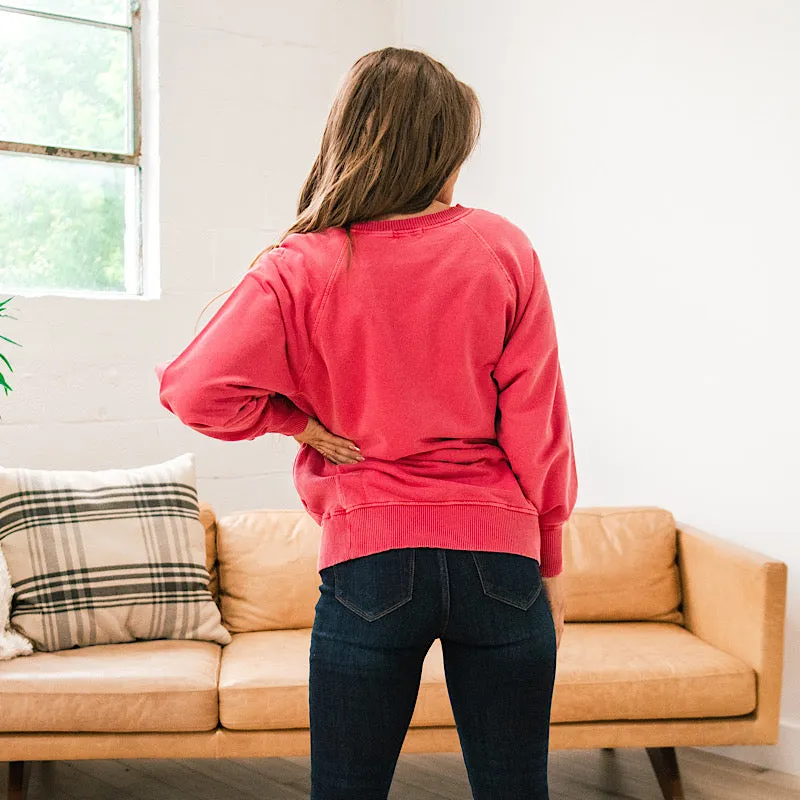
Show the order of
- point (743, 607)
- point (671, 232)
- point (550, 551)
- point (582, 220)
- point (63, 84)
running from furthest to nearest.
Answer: point (63, 84) → point (582, 220) → point (671, 232) → point (743, 607) → point (550, 551)

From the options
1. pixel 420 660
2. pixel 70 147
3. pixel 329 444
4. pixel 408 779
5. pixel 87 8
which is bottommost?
pixel 408 779

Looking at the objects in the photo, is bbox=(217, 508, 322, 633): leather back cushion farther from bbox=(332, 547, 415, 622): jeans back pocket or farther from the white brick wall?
bbox=(332, 547, 415, 622): jeans back pocket

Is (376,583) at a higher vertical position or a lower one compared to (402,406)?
lower

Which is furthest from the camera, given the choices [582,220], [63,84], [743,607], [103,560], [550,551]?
[63,84]

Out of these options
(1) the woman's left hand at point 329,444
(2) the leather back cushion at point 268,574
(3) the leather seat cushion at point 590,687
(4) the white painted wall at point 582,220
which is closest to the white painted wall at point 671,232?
(4) the white painted wall at point 582,220

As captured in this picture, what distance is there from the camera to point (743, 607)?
2383mm

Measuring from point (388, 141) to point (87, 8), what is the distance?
279 cm

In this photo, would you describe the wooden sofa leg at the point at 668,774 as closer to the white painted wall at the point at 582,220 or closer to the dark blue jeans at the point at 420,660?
the white painted wall at the point at 582,220

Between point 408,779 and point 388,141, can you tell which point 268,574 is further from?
point 388,141

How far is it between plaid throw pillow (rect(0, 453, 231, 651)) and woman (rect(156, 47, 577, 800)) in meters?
1.49

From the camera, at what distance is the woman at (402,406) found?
1059mm

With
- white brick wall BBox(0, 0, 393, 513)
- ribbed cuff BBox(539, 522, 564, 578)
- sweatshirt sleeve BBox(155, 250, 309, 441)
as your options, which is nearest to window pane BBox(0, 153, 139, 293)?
white brick wall BBox(0, 0, 393, 513)

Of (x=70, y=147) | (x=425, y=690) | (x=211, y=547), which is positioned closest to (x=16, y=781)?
(x=211, y=547)

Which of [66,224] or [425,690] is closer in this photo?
[425,690]
